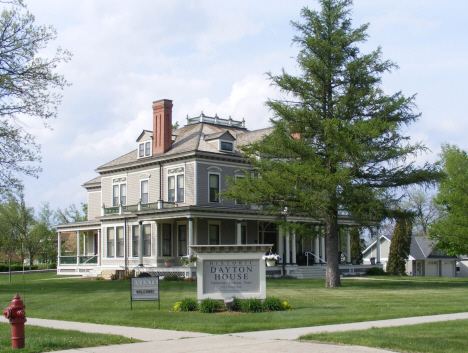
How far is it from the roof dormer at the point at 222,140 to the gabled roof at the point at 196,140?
3.8 inches

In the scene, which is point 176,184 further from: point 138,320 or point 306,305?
point 138,320

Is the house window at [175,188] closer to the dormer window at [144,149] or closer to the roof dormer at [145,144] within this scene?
the roof dormer at [145,144]

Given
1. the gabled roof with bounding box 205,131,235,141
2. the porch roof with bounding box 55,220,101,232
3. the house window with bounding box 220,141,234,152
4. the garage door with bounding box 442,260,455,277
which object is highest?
the gabled roof with bounding box 205,131,235,141

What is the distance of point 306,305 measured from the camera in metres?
18.5

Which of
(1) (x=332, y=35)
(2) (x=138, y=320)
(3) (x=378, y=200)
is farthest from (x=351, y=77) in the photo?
(2) (x=138, y=320)


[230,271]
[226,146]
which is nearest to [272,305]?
[230,271]

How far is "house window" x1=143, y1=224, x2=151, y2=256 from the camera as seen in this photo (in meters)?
42.3

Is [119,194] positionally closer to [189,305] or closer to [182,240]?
[182,240]

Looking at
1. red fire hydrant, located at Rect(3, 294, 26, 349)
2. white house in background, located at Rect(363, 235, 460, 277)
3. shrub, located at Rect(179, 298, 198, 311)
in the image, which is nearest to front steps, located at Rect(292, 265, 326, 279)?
shrub, located at Rect(179, 298, 198, 311)

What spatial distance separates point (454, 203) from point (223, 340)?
3814 cm

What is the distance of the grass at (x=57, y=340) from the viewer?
10477mm

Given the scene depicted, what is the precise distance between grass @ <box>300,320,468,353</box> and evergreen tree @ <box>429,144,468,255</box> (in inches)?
1272

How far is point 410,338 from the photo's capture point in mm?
11023

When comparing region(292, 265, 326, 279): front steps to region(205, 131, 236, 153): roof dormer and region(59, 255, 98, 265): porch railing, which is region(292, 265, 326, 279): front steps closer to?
region(205, 131, 236, 153): roof dormer
